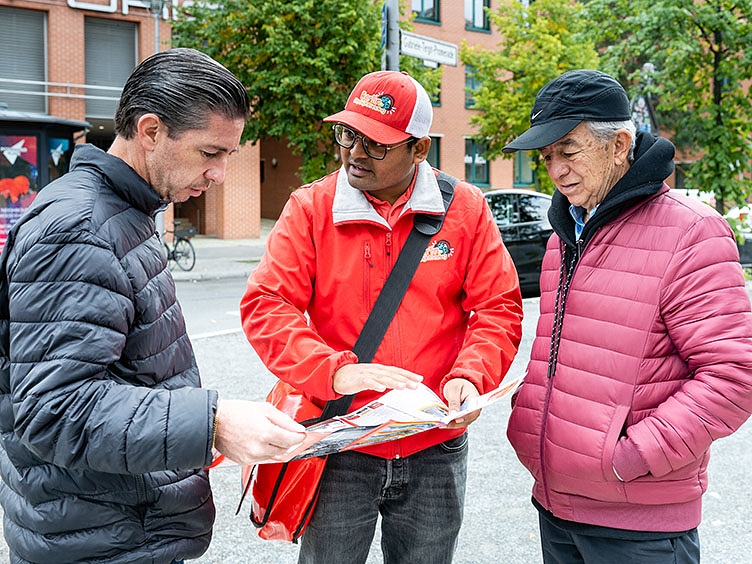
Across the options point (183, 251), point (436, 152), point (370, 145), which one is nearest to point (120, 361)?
point (370, 145)

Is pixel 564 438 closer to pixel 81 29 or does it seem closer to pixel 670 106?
pixel 670 106

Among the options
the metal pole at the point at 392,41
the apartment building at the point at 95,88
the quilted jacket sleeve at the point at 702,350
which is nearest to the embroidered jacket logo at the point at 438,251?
the quilted jacket sleeve at the point at 702,350

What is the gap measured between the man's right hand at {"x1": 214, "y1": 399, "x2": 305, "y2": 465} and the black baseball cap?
109 cm

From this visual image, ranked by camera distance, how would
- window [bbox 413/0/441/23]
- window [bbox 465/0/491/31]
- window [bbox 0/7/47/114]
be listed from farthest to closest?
window [bbox 465/0/491/31], window [bbox 413/0/441/23], window [bbox 0/7/47/114]

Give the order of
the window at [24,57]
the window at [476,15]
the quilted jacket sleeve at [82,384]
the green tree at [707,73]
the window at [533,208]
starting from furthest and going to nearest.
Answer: the window at [476,15] < the window at [24,57] < the window at [533,208] < the green tree at [707,73] < the quilted jacket sleeve at [82,384]

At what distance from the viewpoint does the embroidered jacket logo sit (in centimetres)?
239

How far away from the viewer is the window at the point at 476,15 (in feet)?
103

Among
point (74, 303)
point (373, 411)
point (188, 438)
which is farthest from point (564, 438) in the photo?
point (74, 303)

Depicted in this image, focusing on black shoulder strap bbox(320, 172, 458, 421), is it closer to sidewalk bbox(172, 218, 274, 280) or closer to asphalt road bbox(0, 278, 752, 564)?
asphalt road bbox(0, 278, 752, 564)

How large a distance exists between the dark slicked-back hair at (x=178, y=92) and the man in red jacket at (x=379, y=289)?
608 mm

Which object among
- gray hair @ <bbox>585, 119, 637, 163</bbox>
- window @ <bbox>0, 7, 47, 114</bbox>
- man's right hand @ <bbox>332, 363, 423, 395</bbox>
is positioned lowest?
man's right hand @ <bbox>332, 363, 423, 395</bbox>

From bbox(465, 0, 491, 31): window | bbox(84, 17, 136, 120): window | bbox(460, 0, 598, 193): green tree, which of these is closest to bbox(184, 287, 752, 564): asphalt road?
bbox(460, 0, 598, 193): green tree

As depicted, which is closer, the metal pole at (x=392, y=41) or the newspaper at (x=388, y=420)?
the newspaper at (x=388, y=420)

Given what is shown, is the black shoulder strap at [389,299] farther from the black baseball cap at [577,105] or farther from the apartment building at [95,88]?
the apartment building at [95,88]
